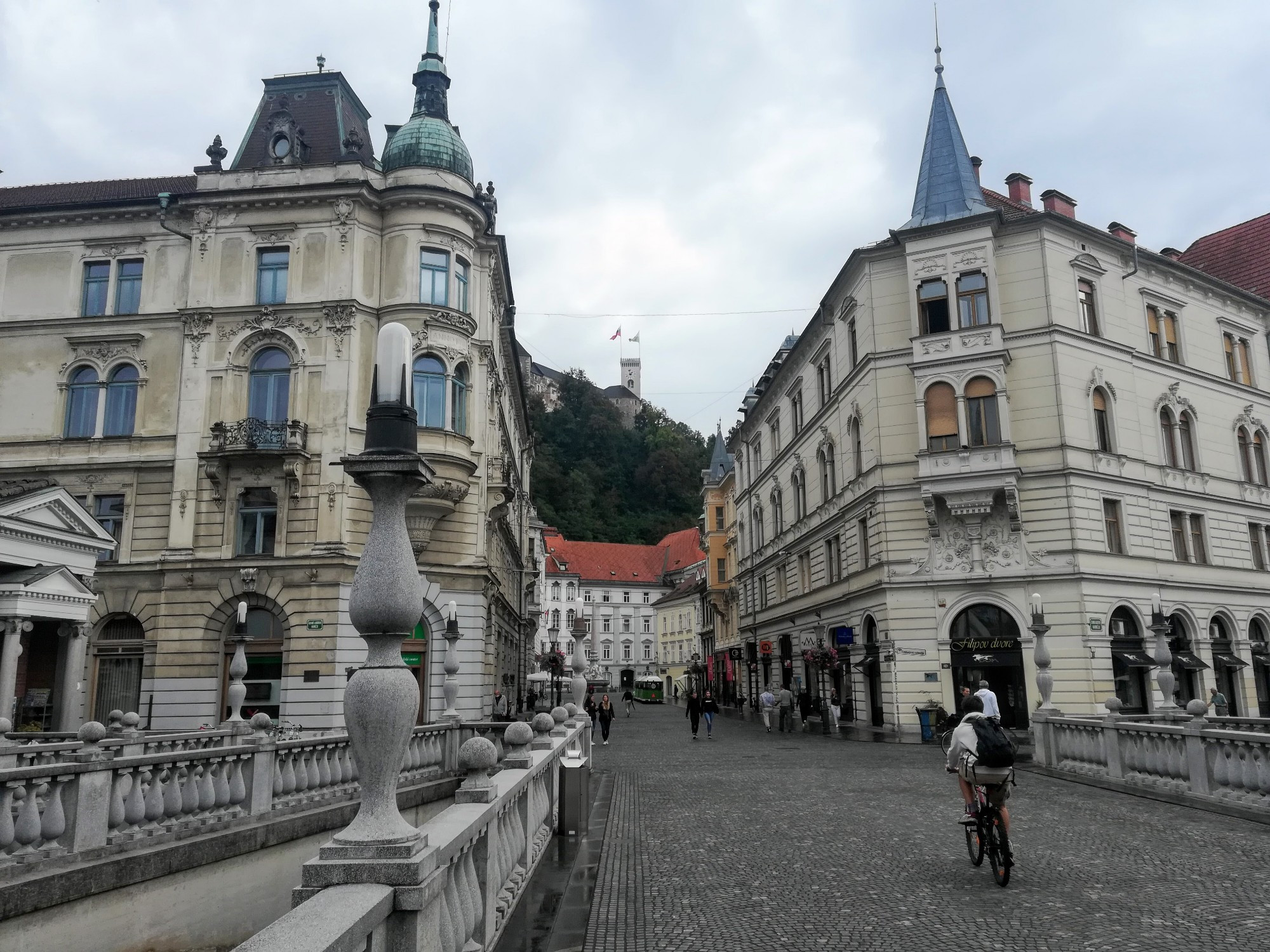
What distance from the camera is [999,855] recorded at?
838cm

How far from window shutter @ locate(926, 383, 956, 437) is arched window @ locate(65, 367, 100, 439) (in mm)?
25711

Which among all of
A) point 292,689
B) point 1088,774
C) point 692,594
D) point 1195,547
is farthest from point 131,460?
point 692,594

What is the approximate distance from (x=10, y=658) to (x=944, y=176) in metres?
30.3

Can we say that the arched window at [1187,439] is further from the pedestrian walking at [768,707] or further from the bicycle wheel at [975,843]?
the bicycle wheel at [975,843]

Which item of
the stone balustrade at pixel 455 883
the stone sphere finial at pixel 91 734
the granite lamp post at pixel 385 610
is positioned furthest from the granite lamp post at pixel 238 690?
the granite lamp post at pixel 385 610

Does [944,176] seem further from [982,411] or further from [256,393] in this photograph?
[256,393]

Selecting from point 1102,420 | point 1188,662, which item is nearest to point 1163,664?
point 1188,662

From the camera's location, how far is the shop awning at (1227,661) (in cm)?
3061

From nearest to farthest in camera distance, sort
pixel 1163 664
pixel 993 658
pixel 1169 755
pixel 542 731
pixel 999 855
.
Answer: pixel 999 855, pixel 542 731, pixel 1169 755, pixel 1163 664, pixel 993 658

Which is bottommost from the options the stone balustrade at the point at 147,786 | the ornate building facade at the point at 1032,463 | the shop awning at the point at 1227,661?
the stone balustrade at the point at 147,786

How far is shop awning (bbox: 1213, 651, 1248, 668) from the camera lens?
3061 centimetres

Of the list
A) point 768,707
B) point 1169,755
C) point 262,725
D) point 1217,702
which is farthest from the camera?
point 768,707

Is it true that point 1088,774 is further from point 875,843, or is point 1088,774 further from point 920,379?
point 920,379

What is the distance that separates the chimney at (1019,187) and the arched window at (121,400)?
3226 cm
